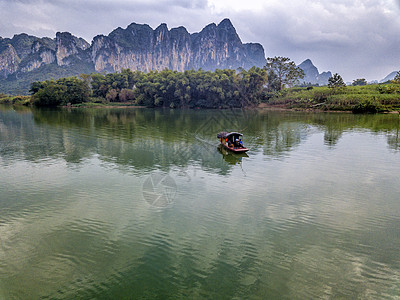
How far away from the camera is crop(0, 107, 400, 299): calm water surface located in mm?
6266

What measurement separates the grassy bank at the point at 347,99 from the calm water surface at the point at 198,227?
43.4m

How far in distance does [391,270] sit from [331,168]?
9969 mm

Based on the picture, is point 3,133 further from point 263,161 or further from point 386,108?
point 386,108

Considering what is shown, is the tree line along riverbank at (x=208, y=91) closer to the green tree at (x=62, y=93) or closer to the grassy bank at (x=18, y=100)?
the green tree at (x=62, y=93)

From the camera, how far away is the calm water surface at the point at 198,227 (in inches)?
247

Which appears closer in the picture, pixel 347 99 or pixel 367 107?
pixel 367 107

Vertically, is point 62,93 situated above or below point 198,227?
above

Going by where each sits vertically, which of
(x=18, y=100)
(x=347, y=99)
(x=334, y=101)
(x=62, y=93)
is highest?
(x=62, y=93)

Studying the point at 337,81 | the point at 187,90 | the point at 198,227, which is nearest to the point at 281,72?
the point at 337,81

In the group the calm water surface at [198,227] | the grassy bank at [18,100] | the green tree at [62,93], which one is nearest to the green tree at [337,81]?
the calm water surface at [198,227]

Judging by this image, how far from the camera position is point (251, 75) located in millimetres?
74562

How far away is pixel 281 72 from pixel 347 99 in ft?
96.0

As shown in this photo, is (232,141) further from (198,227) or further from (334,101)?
(334,101)

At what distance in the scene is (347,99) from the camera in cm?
5809
